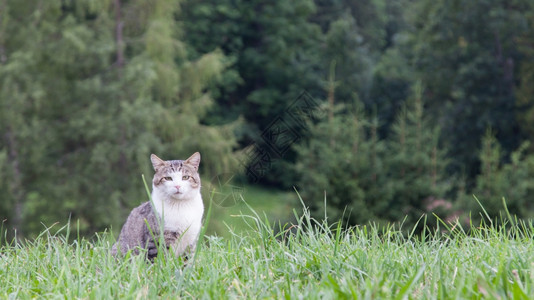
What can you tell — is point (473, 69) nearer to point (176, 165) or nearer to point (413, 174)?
point (413, 174)

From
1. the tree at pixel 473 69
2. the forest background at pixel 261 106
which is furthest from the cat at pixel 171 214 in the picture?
the tree at pixel 473 69

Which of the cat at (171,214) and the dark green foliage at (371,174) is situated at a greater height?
the cat at (171,214)

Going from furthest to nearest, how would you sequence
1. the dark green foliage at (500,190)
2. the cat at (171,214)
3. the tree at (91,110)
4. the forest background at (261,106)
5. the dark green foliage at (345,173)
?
the tree at (91,110)
the forest background at (261,106)
the dark green foliage at (345,173)
the dark green foliage at (500,190)
the cat at (171,214)

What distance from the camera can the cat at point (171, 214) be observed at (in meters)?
3.13

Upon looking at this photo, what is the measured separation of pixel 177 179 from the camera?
3.30 m

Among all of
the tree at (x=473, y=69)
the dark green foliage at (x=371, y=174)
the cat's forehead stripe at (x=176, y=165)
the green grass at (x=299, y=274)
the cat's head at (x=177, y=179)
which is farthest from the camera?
the tree at (x=473, y=69)

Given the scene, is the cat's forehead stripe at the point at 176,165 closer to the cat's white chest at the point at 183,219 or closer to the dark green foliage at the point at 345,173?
the cat's white chest at the point at 183,219

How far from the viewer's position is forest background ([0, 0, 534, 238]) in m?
13.0

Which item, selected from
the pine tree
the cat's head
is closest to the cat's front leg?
the cat's head

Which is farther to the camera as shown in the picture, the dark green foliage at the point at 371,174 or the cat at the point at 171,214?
the dark green foliage at the point at 371,174

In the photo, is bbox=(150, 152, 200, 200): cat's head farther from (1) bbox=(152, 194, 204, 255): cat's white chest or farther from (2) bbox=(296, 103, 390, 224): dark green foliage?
(2) bbox=(296, 103, 390, 224): dark green foliage

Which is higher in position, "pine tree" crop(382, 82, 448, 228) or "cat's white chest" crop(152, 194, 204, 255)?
"cat's white chest" crop(152, 194, 204, 255)

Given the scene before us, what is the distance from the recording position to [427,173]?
13.6 meters

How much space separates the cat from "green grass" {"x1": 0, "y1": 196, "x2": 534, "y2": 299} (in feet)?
0.77
